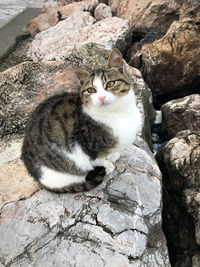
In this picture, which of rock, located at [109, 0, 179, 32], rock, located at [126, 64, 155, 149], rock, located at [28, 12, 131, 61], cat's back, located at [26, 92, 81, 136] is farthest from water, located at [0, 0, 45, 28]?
cat's back, located at [26, 92, 81, 136]

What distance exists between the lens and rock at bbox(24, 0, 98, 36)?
657cm

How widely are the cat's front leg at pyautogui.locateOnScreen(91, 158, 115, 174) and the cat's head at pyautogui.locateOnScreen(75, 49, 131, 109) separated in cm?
52

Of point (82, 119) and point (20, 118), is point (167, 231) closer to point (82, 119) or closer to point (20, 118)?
point (82, 119)

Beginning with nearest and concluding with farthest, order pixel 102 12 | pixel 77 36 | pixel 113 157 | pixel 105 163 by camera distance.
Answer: pixel 105 163
pixel 113 157
pixel 77 36
pixel 102 12

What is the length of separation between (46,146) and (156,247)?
120 cm

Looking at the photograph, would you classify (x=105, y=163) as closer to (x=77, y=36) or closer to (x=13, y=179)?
(x=13, y=179)

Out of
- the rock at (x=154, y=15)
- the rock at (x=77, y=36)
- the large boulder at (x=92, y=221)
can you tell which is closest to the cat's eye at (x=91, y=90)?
the large boulder at (x=92, y=221)

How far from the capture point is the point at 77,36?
5.38 metres

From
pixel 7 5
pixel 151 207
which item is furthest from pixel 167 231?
pixel 7 5

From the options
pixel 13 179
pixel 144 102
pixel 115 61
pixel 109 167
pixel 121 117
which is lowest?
pixel 144 102

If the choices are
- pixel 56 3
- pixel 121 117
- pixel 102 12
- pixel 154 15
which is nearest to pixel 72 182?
pixel 121 117

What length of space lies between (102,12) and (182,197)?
204 inches

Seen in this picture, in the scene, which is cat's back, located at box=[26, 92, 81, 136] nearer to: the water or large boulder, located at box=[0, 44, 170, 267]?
large boulder, located at box=[0, 44, 170, 267]

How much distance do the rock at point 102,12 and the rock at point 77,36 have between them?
0.39 m
